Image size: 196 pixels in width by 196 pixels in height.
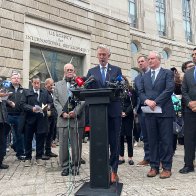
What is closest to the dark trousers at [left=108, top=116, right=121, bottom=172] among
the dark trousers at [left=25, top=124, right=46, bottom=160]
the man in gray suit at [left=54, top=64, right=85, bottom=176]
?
the man in gray suit at [left=54, top=64, right=85, bottom=176]

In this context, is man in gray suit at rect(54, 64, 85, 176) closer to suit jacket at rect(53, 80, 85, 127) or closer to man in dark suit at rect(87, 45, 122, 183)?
suit jacket at rect(53, 80, 85, 127)

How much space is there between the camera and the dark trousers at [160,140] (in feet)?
17.1

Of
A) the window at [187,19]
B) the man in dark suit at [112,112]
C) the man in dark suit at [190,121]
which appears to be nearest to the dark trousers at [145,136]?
the man in dark suit at [190,121]

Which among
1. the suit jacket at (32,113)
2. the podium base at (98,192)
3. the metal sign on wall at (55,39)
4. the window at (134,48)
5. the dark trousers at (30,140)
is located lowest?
the podium base at (98,192)

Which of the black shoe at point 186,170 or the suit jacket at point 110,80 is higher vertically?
the suit jacket at point 110,80

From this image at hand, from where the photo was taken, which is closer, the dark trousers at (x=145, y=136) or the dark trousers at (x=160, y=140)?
the dark trousers at (x=160, y=140)

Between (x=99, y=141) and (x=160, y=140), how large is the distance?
184cm

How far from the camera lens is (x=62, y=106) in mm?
5840

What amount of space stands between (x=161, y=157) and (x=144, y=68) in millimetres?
2306

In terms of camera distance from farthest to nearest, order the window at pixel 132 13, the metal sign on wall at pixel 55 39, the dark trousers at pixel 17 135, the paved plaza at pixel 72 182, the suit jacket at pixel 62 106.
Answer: the window at pixel 132 13 < the metal sign on wall at pixel 55 39 < the dark trousers at pixel 17 135 < the suit jacket at pixel 62 106 < the paved plaza at pixel 72 182

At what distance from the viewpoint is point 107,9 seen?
16906mm

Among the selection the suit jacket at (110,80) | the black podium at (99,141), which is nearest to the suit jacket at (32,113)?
the suit jacket at (110,80)

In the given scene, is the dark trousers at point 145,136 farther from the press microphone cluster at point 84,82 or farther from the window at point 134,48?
the window at point 134,48

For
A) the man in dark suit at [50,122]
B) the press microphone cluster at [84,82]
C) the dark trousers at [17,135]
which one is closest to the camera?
the press microphone cluster at [84,82]
